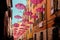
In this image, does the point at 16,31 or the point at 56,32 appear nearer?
the point at 56,32

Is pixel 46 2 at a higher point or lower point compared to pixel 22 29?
higher

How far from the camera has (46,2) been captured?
13289 mm

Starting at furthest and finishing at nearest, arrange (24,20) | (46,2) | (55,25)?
1. (24,20)
2. (46,2)
3. (55,25)

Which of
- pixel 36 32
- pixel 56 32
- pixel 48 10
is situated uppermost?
pixel 48 10

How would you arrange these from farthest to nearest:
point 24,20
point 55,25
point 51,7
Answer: point 24,20 < point 51,7 < point 55,25

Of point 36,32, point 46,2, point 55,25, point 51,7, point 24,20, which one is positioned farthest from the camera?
point 36,32

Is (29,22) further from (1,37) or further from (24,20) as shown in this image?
(1,37)

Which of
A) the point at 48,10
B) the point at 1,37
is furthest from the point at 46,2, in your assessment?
the point at 1,37

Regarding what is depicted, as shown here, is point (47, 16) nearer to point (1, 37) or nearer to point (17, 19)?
point (17, 19)

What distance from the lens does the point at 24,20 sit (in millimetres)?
14156

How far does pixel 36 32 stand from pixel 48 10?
3918 millimetres

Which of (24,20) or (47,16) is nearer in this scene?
(47,16)

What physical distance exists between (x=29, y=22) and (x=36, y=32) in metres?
1.81

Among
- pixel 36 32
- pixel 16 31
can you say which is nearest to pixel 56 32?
pixel 16 31
